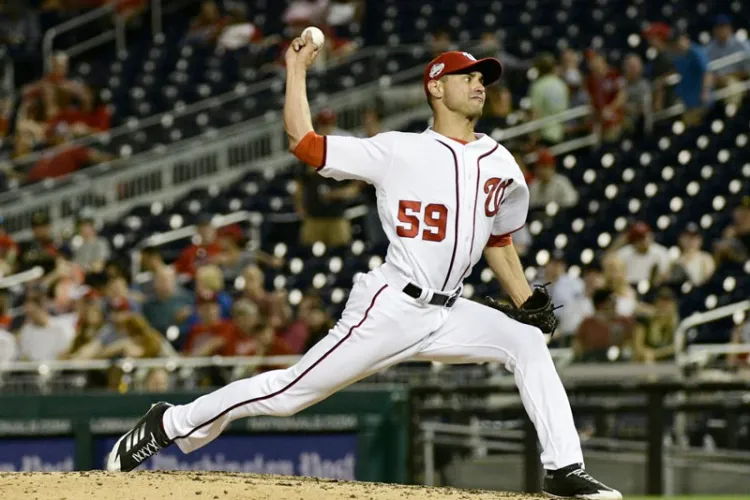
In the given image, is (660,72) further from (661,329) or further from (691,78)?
(661,329)

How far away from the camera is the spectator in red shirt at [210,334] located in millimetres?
10758

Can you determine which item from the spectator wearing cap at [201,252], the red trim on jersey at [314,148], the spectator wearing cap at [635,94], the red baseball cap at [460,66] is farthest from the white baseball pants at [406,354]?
the spectator wearing cap at [635,94]

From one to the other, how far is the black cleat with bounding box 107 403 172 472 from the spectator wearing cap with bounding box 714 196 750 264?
22.7ft

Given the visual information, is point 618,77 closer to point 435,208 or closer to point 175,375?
point 175,375

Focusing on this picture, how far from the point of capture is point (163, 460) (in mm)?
9578

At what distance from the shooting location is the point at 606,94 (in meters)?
14.8

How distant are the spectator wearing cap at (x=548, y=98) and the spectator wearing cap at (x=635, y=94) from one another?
0.59 meters

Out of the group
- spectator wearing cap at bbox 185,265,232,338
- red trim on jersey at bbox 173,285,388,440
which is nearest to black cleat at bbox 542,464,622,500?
red trim on jersey at bbox 173,285,388,440

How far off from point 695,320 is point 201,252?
13.7 feet

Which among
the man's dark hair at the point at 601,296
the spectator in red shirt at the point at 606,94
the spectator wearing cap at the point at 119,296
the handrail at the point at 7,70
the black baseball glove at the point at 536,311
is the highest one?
the handrail at the point at 7,70

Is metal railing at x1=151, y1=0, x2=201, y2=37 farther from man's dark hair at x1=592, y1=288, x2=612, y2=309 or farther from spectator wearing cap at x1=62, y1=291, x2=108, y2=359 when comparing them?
man's dark hair at x1=592, y1=288, x2=612, y2=309

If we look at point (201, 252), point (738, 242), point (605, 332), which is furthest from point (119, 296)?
point (738, 242)

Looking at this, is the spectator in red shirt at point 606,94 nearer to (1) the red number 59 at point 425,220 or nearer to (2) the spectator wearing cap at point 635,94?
(2) the spectator wearing cap at point 635,94

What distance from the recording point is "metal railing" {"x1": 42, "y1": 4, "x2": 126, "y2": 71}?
62.4 ft
